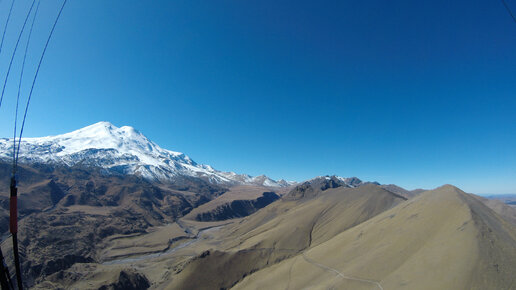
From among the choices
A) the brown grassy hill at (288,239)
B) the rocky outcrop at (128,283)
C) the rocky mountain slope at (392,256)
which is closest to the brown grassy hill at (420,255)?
the rocky mountain slope at (392,256)

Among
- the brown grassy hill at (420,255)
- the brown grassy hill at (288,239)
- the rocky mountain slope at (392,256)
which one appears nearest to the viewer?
the brown grassy hill at (420,255)

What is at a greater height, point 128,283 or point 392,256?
point 392,256

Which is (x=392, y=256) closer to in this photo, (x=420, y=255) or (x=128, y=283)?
(x=420, y=255)

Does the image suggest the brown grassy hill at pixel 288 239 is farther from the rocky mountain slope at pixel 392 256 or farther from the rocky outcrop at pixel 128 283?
the rocky outcrop at pixel 128 283

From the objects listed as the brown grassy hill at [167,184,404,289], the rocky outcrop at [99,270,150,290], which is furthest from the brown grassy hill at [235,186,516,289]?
the rocky outcrop at [99,270,150,290]

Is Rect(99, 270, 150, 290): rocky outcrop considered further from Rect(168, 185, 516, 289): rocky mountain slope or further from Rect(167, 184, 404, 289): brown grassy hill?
Rect(168, 185, 516, 289): rocky mountain slope

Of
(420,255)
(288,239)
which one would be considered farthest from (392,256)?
(288,239)
